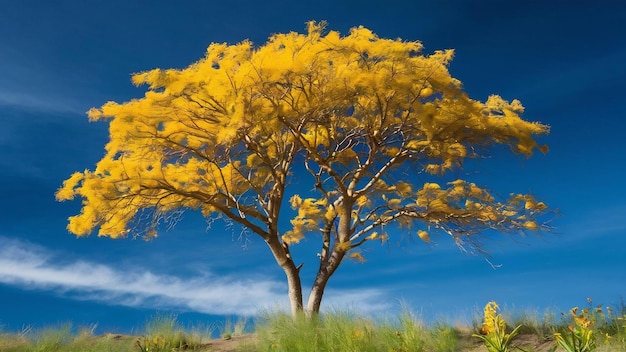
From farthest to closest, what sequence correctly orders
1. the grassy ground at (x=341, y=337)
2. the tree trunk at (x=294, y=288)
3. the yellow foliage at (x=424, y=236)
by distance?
the yellow foliage at (x=424, y=236), the tree trunk at (x=294, y=288), the grassy ground at (x=341, y=337)

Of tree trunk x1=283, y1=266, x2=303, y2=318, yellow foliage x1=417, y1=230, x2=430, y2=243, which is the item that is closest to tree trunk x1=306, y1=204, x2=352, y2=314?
tree trunk x1=283, y1=266, x2=303, y2=318

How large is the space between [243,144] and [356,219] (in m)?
3.67

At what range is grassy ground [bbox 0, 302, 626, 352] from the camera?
8.57 m

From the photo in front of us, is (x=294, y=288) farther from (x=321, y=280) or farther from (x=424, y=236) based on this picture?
(x=424, y=236)

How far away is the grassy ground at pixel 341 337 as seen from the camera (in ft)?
28.1

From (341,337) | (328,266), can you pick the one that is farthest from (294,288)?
(341,337)

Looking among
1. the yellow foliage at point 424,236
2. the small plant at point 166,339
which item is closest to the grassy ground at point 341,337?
the small plant at point 166,339

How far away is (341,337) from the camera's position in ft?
28.8

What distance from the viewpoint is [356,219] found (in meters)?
14.4

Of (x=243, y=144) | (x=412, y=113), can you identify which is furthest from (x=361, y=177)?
(x=243, y=144)

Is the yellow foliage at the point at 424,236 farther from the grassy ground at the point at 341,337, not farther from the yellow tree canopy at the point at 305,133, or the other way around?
the grassy ground at the point at 341,337

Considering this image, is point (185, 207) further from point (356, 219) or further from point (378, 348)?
point (378, 348)

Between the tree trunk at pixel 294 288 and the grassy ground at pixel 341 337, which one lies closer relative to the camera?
the grassy ground at pixel 341 337

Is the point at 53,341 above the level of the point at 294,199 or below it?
below
